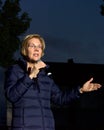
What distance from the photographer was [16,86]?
19.0 feet

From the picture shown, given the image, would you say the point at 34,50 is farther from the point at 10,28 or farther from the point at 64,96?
the point at 10,28

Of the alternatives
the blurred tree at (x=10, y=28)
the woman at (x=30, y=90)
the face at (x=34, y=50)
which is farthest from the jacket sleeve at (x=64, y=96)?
the blurred tree at (x=10, y=28)

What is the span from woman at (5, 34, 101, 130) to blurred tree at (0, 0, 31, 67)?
17.6m

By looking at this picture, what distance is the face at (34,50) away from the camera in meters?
5.96

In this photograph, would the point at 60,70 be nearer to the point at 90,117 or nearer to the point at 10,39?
the point at 90,117

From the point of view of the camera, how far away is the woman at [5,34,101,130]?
5812 mm

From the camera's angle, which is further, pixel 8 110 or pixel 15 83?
pixel 8 110

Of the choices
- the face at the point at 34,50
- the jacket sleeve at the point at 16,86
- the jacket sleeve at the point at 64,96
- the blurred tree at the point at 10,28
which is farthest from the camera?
the blurred tree at the point at 10,28

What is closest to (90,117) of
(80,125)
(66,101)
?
(80,125)

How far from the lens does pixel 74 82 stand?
32.6 meters

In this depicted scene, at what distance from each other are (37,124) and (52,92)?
1.51 ft

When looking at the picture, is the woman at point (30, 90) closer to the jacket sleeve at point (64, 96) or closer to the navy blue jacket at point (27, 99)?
the navy blue jacket at point (27, 99)

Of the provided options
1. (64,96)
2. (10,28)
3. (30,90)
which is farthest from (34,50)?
(10,28)

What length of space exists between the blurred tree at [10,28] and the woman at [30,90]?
57.9ft
